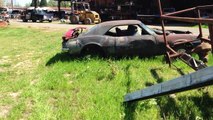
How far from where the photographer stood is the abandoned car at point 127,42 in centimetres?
913

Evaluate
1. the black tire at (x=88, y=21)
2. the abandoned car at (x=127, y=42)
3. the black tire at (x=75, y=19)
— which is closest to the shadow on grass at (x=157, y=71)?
the abandoned car at (x=127, y=42)

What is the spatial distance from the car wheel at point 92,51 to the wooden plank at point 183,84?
464cm

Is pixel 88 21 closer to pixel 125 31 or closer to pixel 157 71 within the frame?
pixel 125 31

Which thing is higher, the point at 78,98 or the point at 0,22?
the point at 0,22

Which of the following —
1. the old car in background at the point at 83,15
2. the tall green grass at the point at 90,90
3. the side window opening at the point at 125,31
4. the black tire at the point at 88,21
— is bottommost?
the tall green grass at the point at 90,90

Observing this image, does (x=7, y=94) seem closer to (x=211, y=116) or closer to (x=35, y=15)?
(x=211, y=116)

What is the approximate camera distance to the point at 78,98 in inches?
239

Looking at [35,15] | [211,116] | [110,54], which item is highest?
[35,15]

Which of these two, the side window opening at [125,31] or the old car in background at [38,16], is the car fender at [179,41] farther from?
the old car in background at [38,16]

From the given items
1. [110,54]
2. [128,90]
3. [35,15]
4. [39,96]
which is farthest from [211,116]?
[35,15]

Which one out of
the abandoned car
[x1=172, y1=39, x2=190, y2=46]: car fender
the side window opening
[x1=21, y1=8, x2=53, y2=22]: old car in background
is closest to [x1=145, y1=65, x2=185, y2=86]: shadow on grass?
[x1=172, y1=39, x2=190, y2=46]: car fender

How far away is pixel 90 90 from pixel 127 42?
2989mm

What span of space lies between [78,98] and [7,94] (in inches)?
66.1

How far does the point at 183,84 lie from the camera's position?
369 cm
